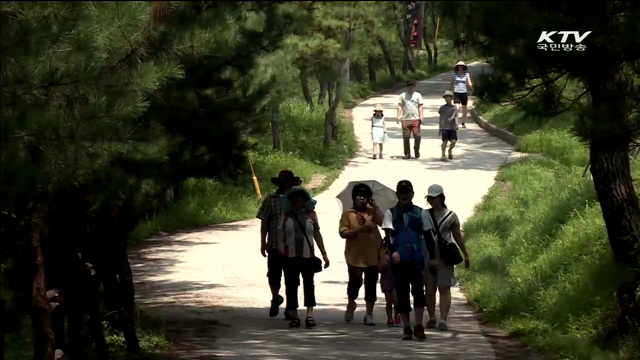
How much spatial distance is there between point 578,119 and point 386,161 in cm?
1909

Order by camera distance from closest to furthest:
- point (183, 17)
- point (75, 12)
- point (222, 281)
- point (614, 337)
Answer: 1. point (183, 17)
2. point (75, 12)
3. point (614, 337)
4. point (222, 281)

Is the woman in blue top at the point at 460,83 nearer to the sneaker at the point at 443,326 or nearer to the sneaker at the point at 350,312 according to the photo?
the sneaker at the point at 350,312

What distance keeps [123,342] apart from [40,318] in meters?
3.06

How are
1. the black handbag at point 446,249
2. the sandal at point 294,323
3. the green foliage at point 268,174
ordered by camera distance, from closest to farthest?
the black handbag at point 446,249 < the sandal at point 294,323 < the green foliage at point 268,174

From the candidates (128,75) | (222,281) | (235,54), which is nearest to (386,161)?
(222,281)

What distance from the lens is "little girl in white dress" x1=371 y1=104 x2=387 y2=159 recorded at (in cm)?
2864

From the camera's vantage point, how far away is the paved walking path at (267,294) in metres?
12.2

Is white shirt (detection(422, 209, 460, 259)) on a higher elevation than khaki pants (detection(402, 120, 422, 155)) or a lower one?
lower

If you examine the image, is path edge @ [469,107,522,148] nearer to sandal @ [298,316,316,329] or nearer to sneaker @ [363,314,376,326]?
sneaker @ [363,314,376,326]

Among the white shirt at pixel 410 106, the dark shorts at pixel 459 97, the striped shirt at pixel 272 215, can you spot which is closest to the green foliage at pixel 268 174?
the white shirt at pixel 410 106

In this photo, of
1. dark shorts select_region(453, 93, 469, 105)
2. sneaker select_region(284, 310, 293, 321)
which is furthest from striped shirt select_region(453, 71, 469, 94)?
sneaker select_region(284, 310, 293, 321)

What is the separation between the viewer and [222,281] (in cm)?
1711

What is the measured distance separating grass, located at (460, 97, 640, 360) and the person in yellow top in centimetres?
159

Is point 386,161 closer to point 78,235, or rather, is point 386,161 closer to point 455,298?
point 455,298
